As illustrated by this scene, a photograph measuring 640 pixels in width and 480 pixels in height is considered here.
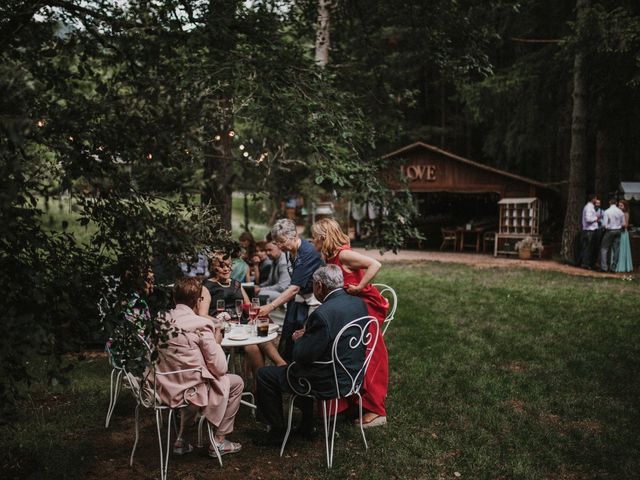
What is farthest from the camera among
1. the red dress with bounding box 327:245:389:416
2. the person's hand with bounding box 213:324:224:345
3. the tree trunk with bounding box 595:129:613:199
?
the tree trunk with bounding box 595:129:613:199

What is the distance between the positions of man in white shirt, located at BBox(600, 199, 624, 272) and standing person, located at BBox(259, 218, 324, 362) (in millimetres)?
10550

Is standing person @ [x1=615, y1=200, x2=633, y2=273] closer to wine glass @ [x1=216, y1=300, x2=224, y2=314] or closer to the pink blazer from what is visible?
wine glass @ [x1=216, y1=300, x2=224, y2=314]

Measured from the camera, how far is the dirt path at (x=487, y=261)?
1288 cm

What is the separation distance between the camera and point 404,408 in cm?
505

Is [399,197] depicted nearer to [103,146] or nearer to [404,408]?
[404,408]

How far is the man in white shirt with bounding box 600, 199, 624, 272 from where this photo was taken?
1293 centimetres

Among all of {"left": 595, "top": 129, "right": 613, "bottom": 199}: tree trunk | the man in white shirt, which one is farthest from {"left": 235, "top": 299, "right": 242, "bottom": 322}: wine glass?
{"left": 595, "top": 129, "right": 613, "bottom": 199}: tree trunk

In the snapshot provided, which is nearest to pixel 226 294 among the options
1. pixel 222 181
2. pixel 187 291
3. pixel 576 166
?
pixel 187 291

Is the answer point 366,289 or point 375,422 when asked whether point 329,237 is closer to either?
point 366,289

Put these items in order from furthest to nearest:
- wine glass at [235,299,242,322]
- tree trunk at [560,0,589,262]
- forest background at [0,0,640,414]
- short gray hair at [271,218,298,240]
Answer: tree trunk at [560,0,589,262] → short gray hair at [271,218,298,240] → wine glass at [235,299,242,322] → forest background at [0,0,640,414]

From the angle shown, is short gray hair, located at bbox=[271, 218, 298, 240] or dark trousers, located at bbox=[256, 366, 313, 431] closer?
dark trousers, located at bbox=[256, 366, 313, 431]

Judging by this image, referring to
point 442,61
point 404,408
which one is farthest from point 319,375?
point 442,61

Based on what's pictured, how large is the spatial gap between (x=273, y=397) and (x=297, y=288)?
1.11 metres

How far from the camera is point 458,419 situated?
15.7 feet
